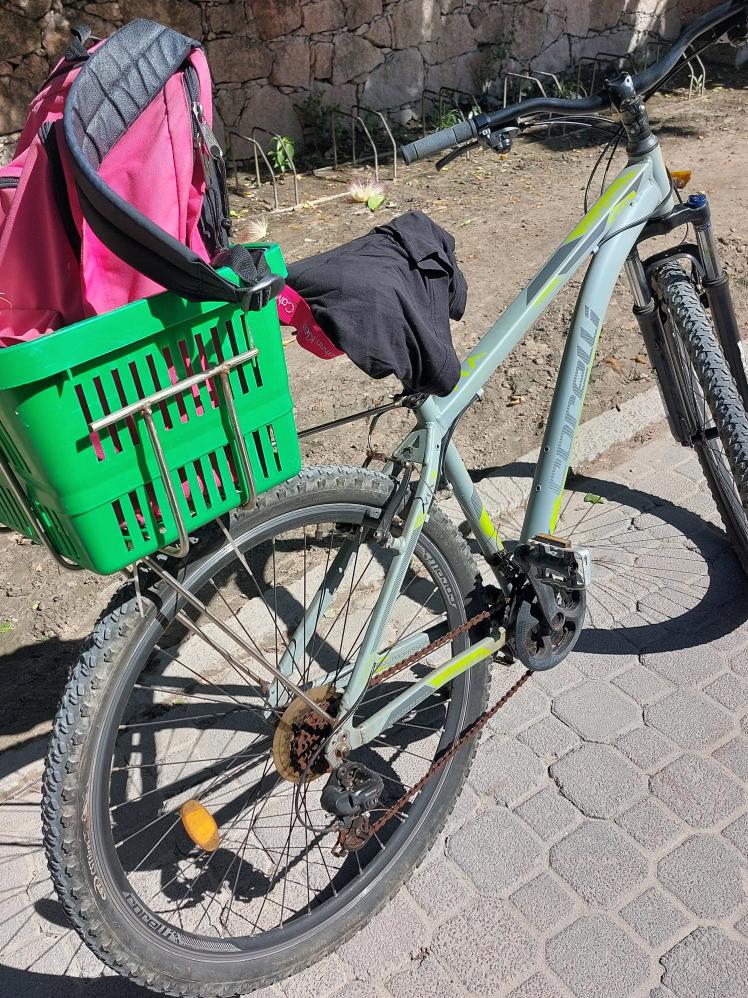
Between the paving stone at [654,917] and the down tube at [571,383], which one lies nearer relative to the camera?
the paving stone at [654,917]

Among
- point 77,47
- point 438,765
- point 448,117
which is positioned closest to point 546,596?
point 438,765

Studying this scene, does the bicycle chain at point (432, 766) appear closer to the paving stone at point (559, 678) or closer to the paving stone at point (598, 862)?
the paving stone at point (598, 862)

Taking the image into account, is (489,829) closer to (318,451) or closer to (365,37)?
(318,451)

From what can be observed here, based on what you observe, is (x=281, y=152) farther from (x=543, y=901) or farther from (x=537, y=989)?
(x=537, y=989)

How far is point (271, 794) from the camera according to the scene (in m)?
2.70

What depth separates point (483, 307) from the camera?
17.3 feet

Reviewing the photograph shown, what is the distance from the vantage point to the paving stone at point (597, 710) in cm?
286

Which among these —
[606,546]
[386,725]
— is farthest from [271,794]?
[606,546]

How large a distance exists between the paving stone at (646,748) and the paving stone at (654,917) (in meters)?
0.42

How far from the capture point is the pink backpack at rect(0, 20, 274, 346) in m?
1.66

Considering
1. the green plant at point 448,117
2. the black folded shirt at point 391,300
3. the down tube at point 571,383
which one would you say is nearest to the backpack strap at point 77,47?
the black folded shirt at point 391,300

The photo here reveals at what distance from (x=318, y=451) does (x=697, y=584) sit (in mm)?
1681

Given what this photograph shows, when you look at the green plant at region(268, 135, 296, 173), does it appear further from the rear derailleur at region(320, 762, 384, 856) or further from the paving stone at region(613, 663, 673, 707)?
the rear derailleur at region(320, 762, 384, 856)

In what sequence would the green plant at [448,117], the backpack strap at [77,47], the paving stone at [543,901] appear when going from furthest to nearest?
the green plant at [448,117]
the paving stone at [543,901]
the backpack strap at [77,47]
